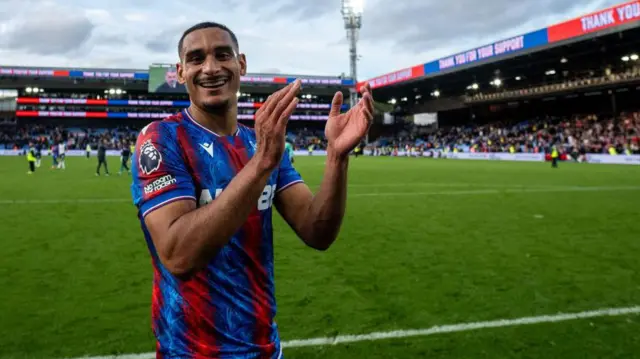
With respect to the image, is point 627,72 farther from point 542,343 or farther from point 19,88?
point 19,88

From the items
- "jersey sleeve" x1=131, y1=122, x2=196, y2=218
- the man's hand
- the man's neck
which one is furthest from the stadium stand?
"jersey sleeve" x1=131, y1=122, x2=196, y2=218

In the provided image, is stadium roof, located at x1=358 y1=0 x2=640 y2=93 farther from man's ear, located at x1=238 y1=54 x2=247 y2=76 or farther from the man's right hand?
the man's right hand

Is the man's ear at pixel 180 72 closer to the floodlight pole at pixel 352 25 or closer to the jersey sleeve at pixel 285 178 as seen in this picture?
the jersey sleeve at pixel 285 178

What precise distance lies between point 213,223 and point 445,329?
3.19 metres

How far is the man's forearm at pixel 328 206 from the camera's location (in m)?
1.84

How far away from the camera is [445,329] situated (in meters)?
4.01

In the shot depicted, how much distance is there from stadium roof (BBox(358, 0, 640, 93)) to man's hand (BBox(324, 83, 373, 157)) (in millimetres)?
31221

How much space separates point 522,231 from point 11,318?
7713 millimetres

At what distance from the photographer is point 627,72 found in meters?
36.4

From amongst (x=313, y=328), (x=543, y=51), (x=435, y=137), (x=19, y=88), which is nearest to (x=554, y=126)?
(x=543, y=51)

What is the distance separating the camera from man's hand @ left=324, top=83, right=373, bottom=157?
182 centimetres

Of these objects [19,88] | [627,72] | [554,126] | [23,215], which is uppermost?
Answer: [19,88]

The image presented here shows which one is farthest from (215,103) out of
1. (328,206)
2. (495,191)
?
(495,191)

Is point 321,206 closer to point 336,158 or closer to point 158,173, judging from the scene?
point 336,158
